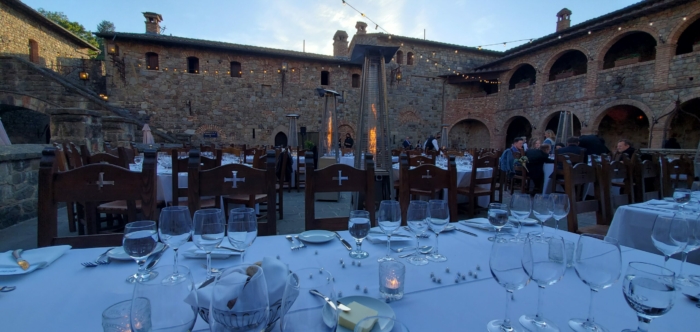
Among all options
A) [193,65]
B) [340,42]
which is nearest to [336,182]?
[193,65]

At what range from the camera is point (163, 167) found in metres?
4.05

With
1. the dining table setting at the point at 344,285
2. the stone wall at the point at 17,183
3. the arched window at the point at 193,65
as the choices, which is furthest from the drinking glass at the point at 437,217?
the arched window at the point at 193,65

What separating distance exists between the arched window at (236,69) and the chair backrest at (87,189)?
15.3m

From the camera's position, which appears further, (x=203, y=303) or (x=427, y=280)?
(x=427, y=280)

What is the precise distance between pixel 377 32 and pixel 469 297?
1839cm

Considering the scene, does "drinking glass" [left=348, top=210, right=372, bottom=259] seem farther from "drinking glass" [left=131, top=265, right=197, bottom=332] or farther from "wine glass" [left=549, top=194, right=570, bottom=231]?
"wine glass" [left=549, top=194, right=570, bottom=231]

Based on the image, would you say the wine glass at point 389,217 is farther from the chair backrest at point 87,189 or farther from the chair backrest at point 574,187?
the chair backrest at point 574,187

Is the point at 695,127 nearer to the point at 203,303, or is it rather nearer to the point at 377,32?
the point at 377,32

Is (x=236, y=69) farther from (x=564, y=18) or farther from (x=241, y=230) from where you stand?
(x=564, y=18)

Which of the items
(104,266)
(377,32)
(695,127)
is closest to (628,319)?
(104,266)

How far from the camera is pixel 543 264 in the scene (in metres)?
0.75

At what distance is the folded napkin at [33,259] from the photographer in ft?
3.22

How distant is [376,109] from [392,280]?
3.75m

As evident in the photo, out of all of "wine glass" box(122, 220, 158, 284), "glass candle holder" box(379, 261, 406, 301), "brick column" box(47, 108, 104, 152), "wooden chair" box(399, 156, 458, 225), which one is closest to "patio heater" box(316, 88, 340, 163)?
"brick column" box(47, 108, 104, 152)
